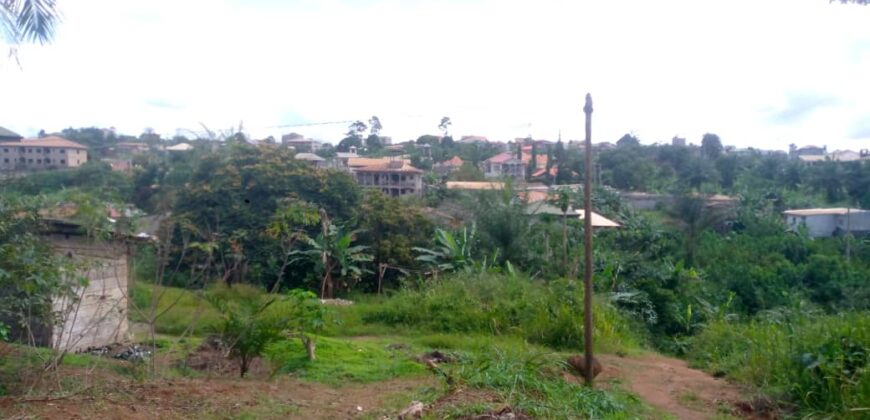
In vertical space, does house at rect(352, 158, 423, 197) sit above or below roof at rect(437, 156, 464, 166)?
below

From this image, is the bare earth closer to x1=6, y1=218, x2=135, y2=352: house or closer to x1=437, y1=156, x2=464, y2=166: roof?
x1=6, y1=218, x2=135, y2=352: house

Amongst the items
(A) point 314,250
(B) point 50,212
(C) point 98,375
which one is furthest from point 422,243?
(C) point 98,375

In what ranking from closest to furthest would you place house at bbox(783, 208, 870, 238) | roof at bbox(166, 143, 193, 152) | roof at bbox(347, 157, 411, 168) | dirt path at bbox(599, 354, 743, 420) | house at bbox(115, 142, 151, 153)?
dirt path at bbox(599, 354, 743, 420) → roof at bbox(166, 143, 193, 152) → house at bbox(115, 142, 151, 153) → roof at bbox(347, 157, 411, 168) → house at bbox(783, 208, 870, 238)

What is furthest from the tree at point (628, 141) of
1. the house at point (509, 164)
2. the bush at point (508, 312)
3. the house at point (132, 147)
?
the bush at point (508, 312)

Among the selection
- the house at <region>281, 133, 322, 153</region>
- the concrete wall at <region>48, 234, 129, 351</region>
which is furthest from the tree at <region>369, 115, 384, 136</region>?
the concrete wall at <region>48, 234, 129, 351</region>

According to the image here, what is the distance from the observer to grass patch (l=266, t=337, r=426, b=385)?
8.29 metres

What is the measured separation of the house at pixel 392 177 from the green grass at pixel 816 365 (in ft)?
50.2

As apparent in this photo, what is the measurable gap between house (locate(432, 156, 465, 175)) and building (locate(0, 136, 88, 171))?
44.9 ft

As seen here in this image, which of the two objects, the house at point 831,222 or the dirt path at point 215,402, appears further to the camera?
the house at point 831,222

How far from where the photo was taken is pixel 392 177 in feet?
79.0

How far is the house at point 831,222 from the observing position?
2795cm

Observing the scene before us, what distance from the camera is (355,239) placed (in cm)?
1800

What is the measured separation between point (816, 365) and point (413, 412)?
4.02 meters

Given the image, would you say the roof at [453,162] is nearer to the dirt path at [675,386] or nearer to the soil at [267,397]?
the dirt path at [675,386]
